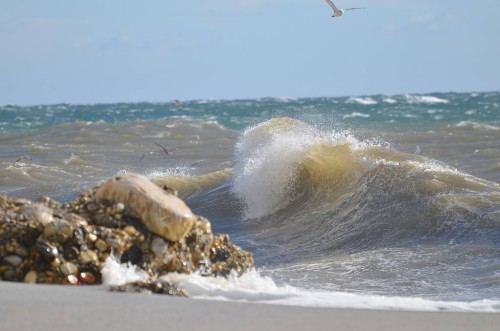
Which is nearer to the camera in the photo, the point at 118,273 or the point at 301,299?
the point at 301,299

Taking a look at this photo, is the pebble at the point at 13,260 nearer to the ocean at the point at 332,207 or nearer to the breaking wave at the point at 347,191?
the ocean at the point at 332,207

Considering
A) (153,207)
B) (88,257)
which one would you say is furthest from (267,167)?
(88,257)

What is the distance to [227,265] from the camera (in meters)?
5.06

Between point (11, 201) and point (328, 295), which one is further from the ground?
point (11, 201)

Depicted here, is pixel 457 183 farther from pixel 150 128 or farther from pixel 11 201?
pixel 150 128

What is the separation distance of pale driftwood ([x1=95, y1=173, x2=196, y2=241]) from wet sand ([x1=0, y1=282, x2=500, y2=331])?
24.2 inches

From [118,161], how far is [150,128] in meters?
8.31

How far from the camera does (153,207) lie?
188 inches

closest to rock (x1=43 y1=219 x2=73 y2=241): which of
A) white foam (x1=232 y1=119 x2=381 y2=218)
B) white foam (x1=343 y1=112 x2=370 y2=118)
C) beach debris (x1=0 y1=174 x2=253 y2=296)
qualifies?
beach debris (x1=0 y1=174 x2=253 y2=296)

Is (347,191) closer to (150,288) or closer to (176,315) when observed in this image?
(150,288)

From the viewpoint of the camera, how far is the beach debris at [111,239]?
4.51 meters

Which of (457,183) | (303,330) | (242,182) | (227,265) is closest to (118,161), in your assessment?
(242,182)

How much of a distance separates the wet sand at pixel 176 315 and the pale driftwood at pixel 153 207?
0.61m

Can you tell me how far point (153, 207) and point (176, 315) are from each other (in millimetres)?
1029
